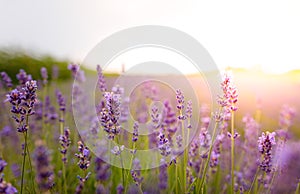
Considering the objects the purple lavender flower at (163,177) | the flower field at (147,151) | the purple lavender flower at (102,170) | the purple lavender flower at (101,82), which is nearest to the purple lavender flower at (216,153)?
the flower field at (147,151)

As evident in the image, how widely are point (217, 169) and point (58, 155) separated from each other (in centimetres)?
166

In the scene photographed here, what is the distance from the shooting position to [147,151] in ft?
12.0

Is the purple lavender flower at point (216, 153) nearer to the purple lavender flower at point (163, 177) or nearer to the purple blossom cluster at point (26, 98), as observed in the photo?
the purple lavender flower at point (163, 177)

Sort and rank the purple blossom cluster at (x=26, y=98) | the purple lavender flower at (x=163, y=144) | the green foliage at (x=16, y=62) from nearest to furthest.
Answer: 1. the purple blossom cluster at (x=26, y=98)
2. the purple lavender flower at (x=163, y=144)
3. the green foliage at (x=16, y=62)

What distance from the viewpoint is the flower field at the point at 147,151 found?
2182 millimetres

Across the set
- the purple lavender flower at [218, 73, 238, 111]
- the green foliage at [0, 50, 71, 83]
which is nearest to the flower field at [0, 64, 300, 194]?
the purple lavender flower at [218, 73, 238, 111]

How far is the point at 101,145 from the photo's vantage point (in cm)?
364

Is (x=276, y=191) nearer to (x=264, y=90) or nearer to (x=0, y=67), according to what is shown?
(x=264, y=90)

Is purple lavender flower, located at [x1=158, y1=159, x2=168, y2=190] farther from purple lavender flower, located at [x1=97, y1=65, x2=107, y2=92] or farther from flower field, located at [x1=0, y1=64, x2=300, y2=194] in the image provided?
purple lavender flower, located at [x1=97, y1=65, x2=107, y2=92]

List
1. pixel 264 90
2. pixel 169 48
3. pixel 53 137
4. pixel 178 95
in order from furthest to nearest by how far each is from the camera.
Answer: pixel 264 90
pixel 53 137
pixel 169 48
pixel 178 95

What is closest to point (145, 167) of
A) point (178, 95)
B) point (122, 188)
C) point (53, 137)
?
point (122, 188)

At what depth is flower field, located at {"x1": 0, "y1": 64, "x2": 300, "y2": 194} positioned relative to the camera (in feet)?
7.16

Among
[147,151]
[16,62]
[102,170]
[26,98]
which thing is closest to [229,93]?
[26,98]

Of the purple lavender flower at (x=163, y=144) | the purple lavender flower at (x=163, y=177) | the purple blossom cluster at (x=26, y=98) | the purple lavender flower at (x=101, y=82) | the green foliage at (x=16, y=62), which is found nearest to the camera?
the purple blossom cluster at (x=26, y=98)
